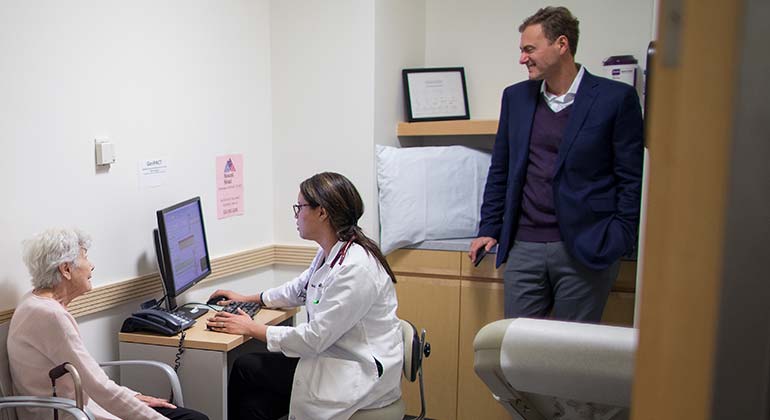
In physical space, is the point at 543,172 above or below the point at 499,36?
below

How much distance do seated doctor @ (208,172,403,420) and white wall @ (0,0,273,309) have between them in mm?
622

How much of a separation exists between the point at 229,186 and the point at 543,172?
4.82 feet

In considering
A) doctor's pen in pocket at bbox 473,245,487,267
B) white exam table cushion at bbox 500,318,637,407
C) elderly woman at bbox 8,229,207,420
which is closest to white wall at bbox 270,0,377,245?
doctor's pen in pocket at bbox 473,245,487,267

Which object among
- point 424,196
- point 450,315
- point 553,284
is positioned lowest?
point 450,315

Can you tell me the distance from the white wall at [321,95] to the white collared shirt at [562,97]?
0.91 m

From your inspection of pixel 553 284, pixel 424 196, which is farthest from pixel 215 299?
pixel 553 284

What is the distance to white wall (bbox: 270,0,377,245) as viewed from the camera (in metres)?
3.13

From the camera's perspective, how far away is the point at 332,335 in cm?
207

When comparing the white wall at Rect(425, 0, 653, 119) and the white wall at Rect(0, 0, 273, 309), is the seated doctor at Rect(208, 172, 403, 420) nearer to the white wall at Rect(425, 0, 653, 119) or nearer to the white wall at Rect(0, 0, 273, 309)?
the white wall at Rect(0, 0, 273, 309)

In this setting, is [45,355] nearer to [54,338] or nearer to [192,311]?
[54,338]

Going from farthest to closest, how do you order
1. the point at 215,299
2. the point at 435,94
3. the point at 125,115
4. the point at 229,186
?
the point at 435,94 < the point at 229,186 < the point at 215,299 < the point at 125,115

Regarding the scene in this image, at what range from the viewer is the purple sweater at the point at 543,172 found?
8.20 feet

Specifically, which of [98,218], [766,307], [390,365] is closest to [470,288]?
[390,365]

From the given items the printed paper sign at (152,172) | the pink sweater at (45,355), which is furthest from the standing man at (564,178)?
the pink sweater at (45,355)
